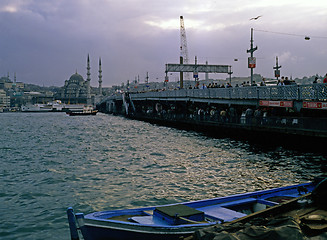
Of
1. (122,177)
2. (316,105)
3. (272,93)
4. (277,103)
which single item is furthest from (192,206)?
(272,93)

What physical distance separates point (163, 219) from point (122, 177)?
1077 centimetres

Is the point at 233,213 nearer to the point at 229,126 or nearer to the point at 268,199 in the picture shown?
the point at 268,199

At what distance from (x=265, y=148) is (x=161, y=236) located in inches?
903

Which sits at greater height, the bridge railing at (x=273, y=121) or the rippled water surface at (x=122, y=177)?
the bridge railing at (x=273, y=121)

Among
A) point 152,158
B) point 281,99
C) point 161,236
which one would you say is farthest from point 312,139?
point 161,236

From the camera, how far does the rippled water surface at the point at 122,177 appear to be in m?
12.8

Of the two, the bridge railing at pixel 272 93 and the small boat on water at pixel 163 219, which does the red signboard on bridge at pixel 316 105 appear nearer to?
the bridge railing at pixel 272 93

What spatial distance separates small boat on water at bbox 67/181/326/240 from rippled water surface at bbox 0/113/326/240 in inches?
144

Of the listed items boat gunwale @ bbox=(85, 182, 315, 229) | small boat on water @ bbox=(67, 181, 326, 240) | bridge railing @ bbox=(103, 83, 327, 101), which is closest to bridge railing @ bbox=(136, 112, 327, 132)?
bridge railing @ bbox=(103, 83, 327, 101)

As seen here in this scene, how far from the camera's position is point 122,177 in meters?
18.1

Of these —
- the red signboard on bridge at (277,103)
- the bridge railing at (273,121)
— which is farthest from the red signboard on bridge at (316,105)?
the red signboard on bridge at (277,103)

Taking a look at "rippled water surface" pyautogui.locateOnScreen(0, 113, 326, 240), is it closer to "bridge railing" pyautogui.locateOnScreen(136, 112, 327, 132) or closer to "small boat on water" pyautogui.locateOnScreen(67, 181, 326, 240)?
"bridge railing" pyautogui.locateOnScreen(136, 112, 327, 132)

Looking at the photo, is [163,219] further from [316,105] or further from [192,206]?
[316,105]

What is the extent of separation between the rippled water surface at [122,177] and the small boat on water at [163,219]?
3663mm
